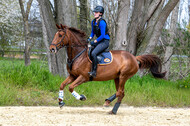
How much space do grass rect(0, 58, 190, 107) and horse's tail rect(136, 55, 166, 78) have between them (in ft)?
4.39

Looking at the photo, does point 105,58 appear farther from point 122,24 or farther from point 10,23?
point 10,23

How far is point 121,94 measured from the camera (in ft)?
20.7

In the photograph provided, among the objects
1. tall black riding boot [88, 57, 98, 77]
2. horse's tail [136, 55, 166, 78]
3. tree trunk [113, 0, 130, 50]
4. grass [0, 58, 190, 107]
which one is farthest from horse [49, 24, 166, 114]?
tree trunk [113, 0, 130, 50]

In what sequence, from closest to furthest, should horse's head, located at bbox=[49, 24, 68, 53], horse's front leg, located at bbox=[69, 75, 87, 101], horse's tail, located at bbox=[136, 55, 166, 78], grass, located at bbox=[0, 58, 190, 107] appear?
horse's head, located at bbox=[49, 24, 68, 53] < horse's front leg, located at bbox=[69, 75, 87, 101] < horse's tail, located at bbox=[136, 55, 166, 78] < grass, located at bbox=[0, 58, 190, 107]

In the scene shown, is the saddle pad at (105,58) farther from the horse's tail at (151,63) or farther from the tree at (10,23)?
the tree at (10,23)

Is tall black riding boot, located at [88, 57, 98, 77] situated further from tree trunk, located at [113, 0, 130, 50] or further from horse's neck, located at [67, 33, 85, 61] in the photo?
tree trunk, located at [113, 0, 130, 50]

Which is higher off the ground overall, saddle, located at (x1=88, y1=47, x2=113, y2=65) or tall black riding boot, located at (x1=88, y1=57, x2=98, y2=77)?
saddle, located at (x1=88, y1=47, x2=113, y2=65)

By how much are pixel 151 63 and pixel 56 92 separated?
3.26 m

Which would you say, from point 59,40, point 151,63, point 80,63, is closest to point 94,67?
point 80,63

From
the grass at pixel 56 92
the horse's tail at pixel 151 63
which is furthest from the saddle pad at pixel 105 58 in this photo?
the grass at pixel 56 92

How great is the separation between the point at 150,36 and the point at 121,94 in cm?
433

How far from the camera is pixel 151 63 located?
275 inches

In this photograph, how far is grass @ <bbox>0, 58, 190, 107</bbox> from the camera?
727cm

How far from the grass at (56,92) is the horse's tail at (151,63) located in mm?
1337
